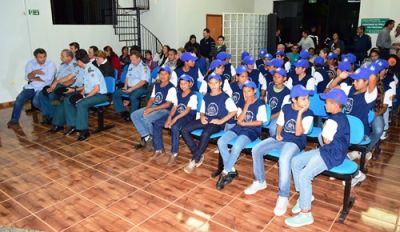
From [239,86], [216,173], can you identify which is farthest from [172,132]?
[239,86]

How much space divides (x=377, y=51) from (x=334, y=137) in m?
3.51

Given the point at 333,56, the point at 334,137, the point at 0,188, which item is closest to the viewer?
the point at 334,137

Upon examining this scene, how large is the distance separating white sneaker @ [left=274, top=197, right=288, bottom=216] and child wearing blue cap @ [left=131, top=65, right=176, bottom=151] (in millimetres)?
1889

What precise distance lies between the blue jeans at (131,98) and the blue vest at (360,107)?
10.8ft

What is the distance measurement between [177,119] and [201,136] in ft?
1.53

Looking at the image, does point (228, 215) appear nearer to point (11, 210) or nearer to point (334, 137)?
point (334, 137)

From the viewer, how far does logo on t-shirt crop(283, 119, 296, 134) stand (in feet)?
9.86

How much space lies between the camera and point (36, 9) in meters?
7.15

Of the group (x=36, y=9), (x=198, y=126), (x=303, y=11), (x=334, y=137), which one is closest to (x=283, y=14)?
(x=303, y=11)

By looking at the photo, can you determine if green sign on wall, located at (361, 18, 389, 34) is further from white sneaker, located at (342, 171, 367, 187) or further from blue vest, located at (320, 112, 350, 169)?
blue vest, located at (320, 112, 350, 169)

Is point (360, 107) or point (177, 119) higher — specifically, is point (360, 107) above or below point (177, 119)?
above

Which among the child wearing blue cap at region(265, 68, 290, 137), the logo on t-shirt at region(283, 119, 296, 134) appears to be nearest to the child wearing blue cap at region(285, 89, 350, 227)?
the logo on t-shirt at region(283, 119, 296, 134)

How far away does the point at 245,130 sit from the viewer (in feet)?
11.1

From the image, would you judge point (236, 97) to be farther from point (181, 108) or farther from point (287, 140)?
point (287, 140)
